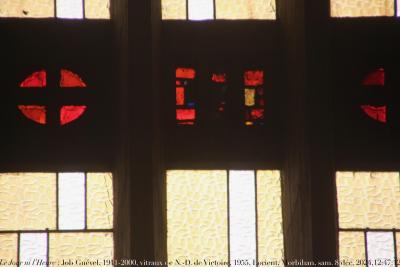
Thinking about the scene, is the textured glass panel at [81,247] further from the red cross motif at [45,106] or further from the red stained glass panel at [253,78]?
the red stained glass panel at [253,78]

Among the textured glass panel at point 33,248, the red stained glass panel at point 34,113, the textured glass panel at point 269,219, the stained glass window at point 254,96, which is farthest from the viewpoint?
the stained glass window at point 254,96

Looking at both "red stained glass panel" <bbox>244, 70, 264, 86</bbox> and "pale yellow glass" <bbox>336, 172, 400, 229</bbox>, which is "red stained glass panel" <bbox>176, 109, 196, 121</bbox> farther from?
"pale yellow glass" <bbox>336, 172, 400, 229</bbox>

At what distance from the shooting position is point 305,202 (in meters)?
8.79

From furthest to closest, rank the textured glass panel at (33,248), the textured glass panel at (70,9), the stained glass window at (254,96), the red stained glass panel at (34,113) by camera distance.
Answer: the textured glass panel at (70,9) → the stained glass window at (254,96) → the red stained glass panel at (34,113) → the textured glass panel at (33,248)

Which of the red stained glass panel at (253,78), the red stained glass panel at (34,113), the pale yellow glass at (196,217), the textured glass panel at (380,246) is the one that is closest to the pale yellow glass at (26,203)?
the red stained glass panel at (34,113)

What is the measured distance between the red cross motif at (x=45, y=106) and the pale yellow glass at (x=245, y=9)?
1.16 metres

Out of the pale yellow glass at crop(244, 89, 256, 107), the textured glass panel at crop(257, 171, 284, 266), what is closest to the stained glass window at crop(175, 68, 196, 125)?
the pale yellow glass at crop(244, 89, 256, 107)

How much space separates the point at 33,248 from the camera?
907 centimetres

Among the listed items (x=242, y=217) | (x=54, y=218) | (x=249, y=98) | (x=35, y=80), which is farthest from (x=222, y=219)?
(x=35, y=80)

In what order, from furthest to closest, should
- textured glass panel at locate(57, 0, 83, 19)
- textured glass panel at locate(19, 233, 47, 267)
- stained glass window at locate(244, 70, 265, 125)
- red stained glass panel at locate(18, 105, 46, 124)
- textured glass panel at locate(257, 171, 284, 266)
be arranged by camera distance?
textured glass panel at locate(57, 0, 83, 19) → stained glass window at locate(244, 70, 265, 125) → red stained glass panel at locate(18, 105, 46, 124) → textured glass panel at locate(257, 171, 284, 266) → textured glass panel at locate(19, 233, 47, 267)

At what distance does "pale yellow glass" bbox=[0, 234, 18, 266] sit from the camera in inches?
354

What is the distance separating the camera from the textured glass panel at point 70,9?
31.4 feet

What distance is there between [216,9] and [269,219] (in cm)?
162

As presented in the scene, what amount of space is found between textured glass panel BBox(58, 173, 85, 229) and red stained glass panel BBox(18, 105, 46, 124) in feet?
1.43
